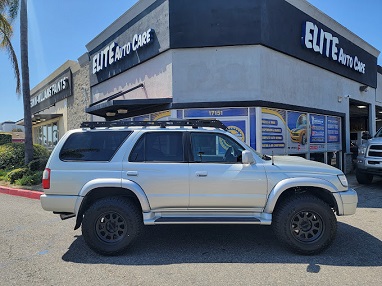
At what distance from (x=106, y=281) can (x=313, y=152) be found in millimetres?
10331

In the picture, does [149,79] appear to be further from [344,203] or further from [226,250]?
[344,203]

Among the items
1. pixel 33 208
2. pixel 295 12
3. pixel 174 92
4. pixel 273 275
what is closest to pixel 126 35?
pixel 174 92

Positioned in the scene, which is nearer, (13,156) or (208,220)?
(208,220)

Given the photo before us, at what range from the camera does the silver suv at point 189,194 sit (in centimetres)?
448

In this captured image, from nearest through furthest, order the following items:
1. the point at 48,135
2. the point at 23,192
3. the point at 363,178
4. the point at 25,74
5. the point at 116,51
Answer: the point at 23,192 → the point at 363,178 → the point at 25,74 → the point at 116,51 → the point at 48,135

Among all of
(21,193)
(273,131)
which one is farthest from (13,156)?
(273,131)

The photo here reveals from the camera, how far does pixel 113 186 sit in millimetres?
4512

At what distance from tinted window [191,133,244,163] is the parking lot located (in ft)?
4.67

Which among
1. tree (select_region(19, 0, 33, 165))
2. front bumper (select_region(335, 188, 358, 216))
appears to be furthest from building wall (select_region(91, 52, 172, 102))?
front bumper (select_region(335, 188, 358, 216))

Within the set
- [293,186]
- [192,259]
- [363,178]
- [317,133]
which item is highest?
[317,133]

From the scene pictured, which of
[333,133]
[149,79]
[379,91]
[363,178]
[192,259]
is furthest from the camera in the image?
[379,91]

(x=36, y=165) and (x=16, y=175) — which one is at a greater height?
(x=36, y=165)

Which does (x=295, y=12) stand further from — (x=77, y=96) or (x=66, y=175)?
(x=77, y=96)

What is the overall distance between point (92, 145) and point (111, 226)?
1.32m
